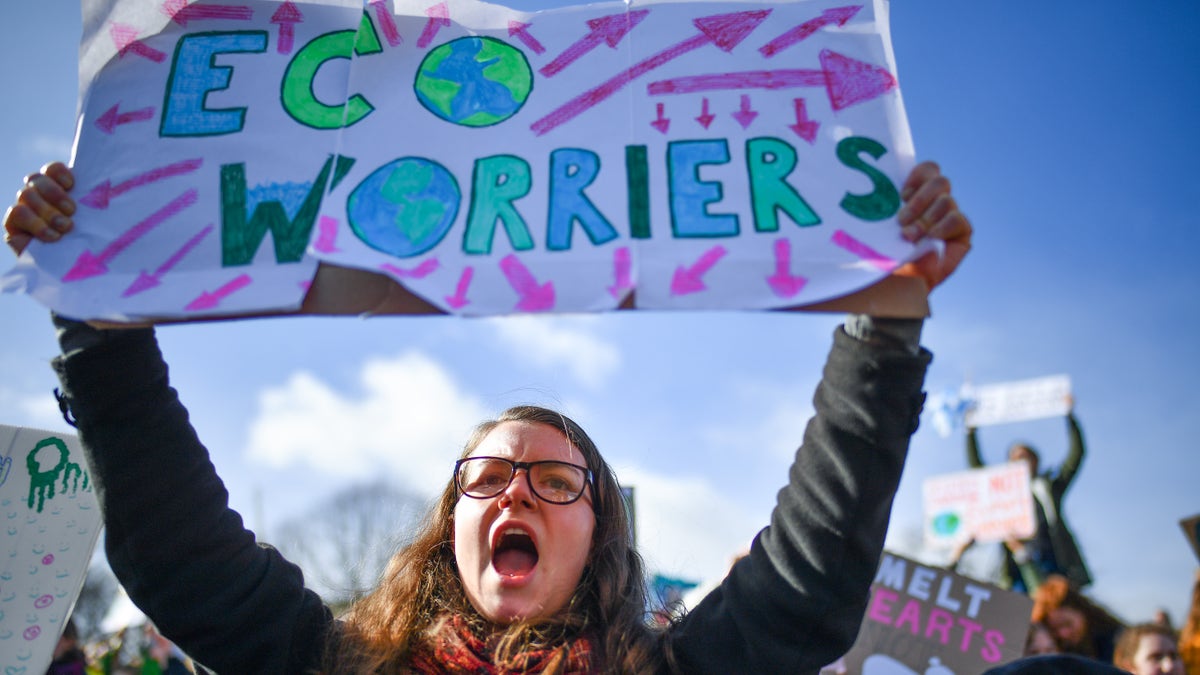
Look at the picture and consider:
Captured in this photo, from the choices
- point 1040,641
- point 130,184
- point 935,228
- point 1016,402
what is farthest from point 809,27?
point 1016,402

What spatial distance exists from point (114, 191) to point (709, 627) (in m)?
1.38

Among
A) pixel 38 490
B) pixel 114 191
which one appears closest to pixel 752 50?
pixel 114 191

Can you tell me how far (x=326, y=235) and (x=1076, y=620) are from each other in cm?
420

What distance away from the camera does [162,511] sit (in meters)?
1.58

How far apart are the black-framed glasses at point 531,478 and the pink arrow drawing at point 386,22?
0.91 metres

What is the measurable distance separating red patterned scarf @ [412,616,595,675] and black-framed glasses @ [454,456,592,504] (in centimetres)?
30

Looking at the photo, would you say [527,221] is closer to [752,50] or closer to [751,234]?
[751,234]

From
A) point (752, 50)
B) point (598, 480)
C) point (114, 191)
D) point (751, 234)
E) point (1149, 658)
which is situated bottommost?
point (1149, 658)

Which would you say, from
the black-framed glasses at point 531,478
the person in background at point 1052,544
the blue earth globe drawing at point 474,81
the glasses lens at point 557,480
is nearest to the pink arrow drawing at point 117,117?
the blue earth globe drawing at point 474,81

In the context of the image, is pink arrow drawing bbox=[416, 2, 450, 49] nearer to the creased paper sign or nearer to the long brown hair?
the creased paper sign

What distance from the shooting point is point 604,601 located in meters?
→ 1.84

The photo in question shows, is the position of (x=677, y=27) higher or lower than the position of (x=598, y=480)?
higher

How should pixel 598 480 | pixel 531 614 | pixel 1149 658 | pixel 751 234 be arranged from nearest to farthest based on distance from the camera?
pixel 751 234, pixel 531 614, pixel 598 480, pixel 1149 658

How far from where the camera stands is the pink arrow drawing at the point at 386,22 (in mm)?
1887
